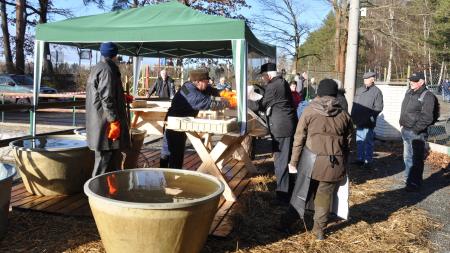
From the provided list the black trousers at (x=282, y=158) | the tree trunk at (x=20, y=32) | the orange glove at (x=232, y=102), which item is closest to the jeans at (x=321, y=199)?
the black trousers at (x=282, y=158)

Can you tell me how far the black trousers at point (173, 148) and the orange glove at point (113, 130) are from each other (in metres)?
1.57

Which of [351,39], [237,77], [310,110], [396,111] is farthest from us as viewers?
[396,111]

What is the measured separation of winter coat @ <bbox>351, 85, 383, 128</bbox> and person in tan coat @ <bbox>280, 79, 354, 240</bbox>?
12.7 ft

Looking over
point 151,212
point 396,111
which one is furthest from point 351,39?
point 151,212

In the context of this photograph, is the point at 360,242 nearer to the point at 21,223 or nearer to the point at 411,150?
the point at 411,150

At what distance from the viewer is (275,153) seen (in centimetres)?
565

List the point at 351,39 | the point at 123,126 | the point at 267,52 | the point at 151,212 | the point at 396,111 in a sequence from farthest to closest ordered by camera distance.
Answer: the point at 396,111, the point at 351,39, the point at 267,52, the point at 123,126, the point at 151,212

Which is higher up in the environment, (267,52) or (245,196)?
(267,52)

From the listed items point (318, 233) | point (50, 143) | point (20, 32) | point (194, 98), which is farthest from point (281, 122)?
point (20, 32)

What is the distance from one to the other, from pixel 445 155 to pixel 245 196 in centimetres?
604

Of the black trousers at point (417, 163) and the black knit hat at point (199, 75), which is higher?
the black knit hat at point (199, 75)

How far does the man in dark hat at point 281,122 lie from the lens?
18.3ft

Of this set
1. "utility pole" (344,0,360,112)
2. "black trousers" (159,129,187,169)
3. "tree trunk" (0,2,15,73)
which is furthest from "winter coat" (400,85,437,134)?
"tree trunk" (0,2,15,73)

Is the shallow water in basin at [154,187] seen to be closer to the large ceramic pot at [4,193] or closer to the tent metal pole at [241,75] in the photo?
the large ceramic pot at [4,193]
